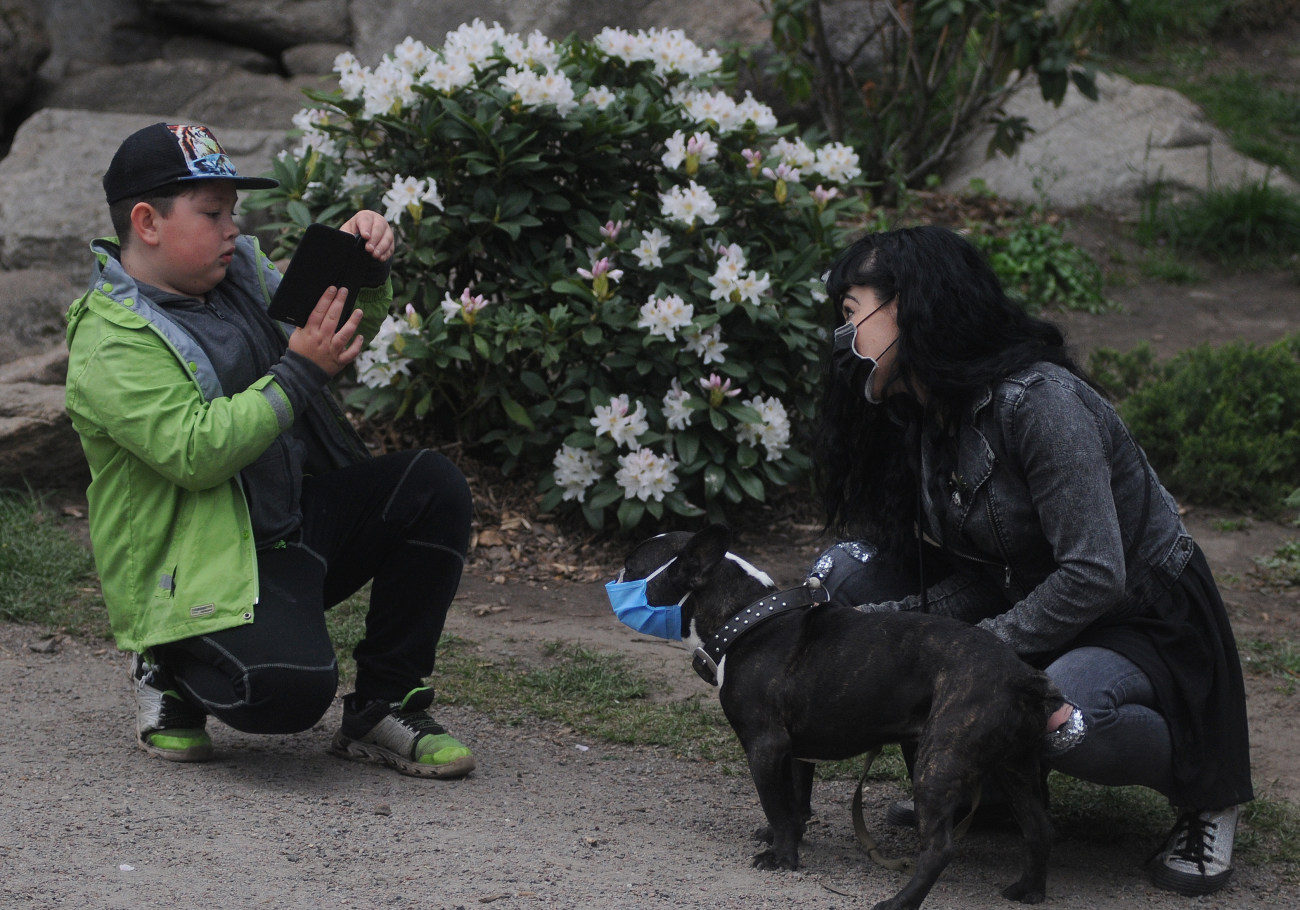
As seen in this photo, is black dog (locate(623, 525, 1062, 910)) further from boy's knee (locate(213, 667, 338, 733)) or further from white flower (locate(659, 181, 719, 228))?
white flower (locate(659, 181, 719, 228))

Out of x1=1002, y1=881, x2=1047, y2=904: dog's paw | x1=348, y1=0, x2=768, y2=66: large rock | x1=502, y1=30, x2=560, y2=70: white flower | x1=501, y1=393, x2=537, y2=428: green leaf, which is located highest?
x1=348, y1=0, x2=768, y2=66: large rock

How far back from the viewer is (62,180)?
7344 millimetres

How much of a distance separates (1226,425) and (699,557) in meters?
3.84

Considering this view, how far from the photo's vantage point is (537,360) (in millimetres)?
5422

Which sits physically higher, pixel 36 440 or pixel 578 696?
pixel 36 440

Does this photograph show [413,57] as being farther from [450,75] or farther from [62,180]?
[62,180]

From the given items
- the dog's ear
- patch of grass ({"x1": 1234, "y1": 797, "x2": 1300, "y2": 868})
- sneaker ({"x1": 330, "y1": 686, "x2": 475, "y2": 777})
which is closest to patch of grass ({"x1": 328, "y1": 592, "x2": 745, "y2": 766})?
sneaker ({"x1": 330, "y1": 686, "x2": 475, "y2": 777})

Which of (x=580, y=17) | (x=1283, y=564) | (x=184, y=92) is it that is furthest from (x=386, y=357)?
(x=184, y=92)

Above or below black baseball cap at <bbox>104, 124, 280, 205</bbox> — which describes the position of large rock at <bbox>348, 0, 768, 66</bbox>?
above

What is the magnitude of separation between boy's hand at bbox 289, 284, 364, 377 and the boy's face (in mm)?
294

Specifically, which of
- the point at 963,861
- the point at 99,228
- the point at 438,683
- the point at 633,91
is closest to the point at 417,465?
the point at 438,683

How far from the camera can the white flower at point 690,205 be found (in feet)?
16.5

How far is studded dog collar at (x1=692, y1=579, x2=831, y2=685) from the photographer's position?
2.97 metres

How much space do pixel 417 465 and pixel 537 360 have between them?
6.11 ft
